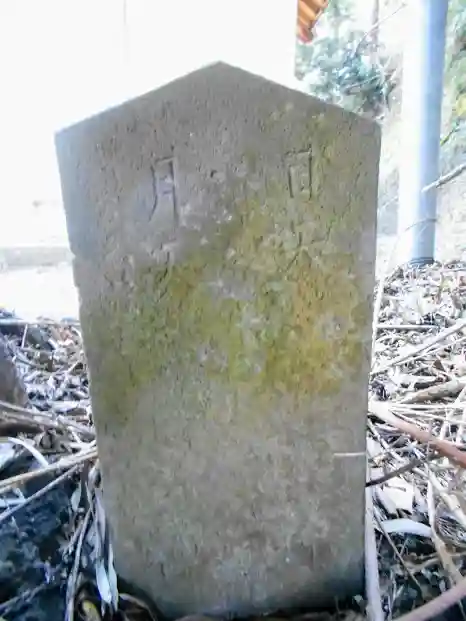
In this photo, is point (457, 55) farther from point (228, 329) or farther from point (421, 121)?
point (228, 329)

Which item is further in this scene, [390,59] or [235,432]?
[390,59]

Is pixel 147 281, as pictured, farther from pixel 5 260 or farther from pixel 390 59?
pixel 390 59

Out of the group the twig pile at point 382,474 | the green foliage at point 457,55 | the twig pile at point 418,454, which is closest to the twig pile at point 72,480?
the twig pile at point 382,474

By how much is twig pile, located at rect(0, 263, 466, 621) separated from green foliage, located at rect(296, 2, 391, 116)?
5304 millimetres

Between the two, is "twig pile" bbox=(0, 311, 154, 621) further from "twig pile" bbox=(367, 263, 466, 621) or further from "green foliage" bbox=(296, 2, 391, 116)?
"green foliage" bbox=(296, 2, 391, 116)

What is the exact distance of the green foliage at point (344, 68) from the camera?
21.9ft

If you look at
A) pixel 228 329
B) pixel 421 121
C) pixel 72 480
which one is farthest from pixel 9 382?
pixel 421 121

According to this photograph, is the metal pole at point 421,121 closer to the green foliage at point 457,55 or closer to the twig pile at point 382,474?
the green foliage at point 457,55

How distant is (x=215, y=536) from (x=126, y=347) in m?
0.36

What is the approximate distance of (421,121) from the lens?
4.12 metres

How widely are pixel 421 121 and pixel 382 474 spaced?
11.4 ft

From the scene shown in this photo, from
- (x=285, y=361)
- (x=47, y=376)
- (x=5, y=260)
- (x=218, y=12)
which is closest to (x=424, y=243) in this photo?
(x=47, y=376)

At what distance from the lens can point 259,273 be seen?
0.84 meters

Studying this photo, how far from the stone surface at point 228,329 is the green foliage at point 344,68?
6.25 meters
